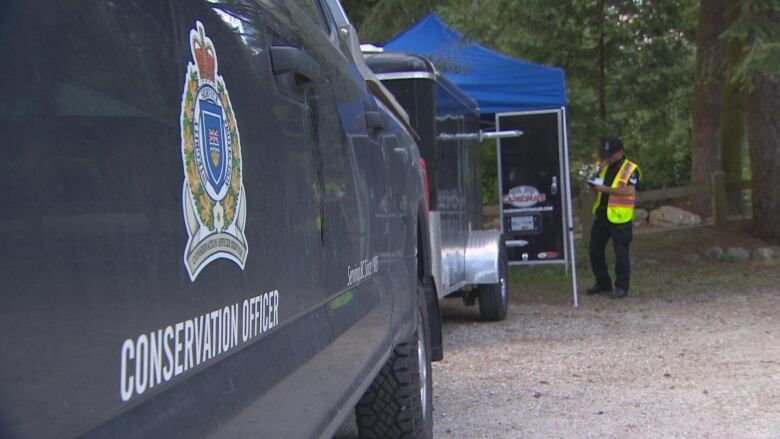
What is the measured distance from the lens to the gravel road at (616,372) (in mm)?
5746

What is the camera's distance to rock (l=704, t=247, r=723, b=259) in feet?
46.7

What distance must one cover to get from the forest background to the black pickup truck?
8727 mm

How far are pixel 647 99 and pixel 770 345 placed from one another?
40.1 feet

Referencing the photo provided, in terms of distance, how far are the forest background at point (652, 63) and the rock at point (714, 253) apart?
730 millimetres

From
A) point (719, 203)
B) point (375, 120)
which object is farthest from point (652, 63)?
point (375, 120)

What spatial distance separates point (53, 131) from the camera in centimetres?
131

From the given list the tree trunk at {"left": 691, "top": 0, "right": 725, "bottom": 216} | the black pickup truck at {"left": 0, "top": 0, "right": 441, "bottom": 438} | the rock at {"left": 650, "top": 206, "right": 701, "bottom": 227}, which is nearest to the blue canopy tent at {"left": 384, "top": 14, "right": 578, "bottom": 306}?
the tree trunk at {"left": 691, "top": 0, "right": 725, "bottom": 216}

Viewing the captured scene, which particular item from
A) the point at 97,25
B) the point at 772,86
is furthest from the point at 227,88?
the point at 772,86

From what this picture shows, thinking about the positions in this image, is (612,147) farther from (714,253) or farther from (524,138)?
(714,253)

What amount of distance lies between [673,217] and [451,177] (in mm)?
10648

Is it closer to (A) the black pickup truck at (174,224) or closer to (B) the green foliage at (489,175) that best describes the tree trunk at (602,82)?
(B) the green foliage at (489,175)

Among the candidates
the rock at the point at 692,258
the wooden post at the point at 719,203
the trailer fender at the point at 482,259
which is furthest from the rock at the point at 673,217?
the trailer fender at the point at 482,259

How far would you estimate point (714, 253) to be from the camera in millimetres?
14305

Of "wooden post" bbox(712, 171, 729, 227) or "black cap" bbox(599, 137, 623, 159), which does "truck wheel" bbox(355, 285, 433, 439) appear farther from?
"wooden post" bbox(712, 171, 729, 227)
